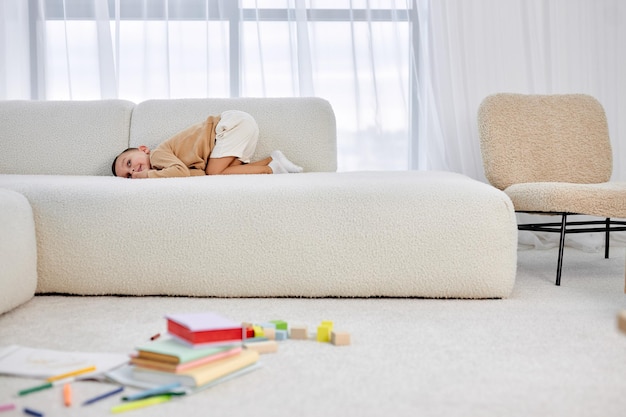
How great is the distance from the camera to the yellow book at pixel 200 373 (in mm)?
1357

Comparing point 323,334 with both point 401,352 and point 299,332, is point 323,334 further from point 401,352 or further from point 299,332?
point 401,352

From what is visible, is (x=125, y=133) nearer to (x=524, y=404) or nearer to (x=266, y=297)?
(x=266, y=297)

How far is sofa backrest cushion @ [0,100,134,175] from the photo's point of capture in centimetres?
297

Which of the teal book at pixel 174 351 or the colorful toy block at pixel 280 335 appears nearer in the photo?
the teal book at pixel 174 351

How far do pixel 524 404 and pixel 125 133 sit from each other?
2.22 m

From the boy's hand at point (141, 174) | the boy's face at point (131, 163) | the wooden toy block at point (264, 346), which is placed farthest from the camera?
the boy's face at point (131, 163)

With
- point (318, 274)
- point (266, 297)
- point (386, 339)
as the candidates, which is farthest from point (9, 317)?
point (386, 339)

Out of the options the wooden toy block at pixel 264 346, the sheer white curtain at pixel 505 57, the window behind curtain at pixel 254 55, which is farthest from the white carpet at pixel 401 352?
the window behind curtain at pixel 254 55

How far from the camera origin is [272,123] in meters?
3.01

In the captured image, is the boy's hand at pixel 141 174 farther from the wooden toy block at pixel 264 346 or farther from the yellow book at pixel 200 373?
the yellow book at pixel 200 373

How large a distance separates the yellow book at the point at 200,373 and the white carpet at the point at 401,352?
0.10ft

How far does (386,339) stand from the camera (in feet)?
5.75

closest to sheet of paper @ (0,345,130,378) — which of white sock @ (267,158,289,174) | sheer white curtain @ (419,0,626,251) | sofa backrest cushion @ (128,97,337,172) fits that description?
white sock @ (267,158,289,174)

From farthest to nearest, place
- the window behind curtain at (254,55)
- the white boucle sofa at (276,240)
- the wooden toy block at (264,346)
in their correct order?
1. the window behind curtain at (254,55)
2. the white boucle sofa at (276,240)
3. the wooden toy block at (264,346)
